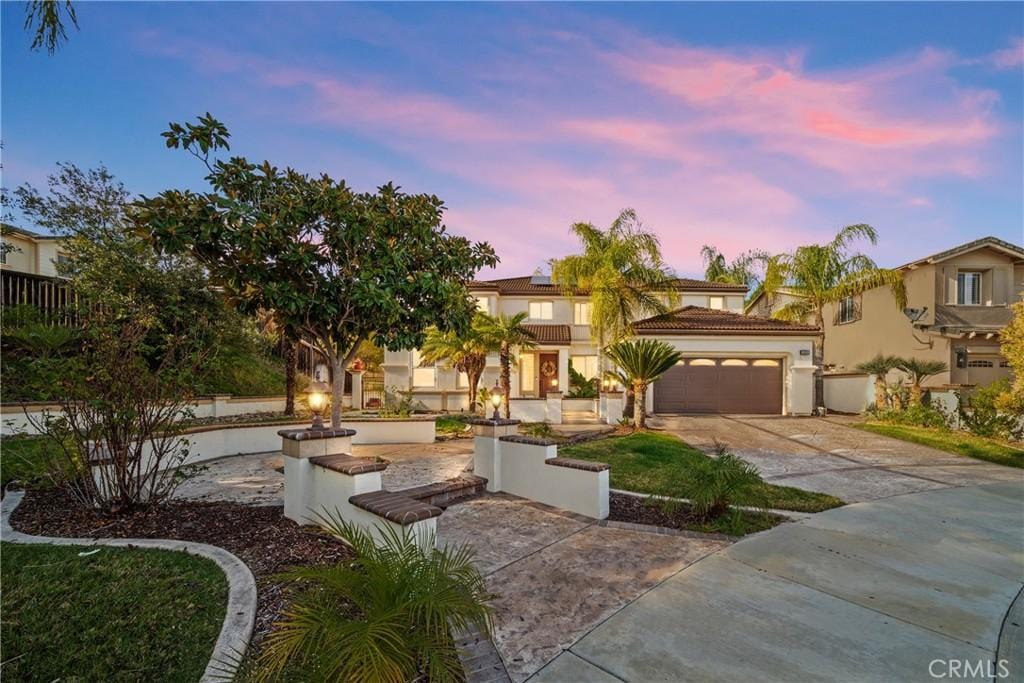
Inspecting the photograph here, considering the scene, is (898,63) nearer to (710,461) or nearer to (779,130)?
(779,130)

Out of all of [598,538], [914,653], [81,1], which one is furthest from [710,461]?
[81,1]

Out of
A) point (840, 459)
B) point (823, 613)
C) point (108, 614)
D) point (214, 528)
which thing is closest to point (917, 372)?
point (840, 459)

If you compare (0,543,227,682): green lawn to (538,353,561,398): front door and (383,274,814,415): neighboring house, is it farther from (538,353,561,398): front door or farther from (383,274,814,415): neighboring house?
(538,353,561,398): front door

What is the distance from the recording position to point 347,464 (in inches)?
182

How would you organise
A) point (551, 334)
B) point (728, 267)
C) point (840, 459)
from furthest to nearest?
point (728, 267), point (551, 334), point (840, 459)

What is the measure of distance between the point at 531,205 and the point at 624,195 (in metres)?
5.54

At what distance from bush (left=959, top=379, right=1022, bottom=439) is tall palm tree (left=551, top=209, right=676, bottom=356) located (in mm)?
9747

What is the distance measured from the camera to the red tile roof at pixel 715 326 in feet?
61.5

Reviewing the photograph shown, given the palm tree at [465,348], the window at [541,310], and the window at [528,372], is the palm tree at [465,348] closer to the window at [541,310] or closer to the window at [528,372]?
the window at [528,372]

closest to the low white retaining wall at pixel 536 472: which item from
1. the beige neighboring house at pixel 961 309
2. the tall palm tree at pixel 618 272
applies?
the tall palm tree at pixel 618 272

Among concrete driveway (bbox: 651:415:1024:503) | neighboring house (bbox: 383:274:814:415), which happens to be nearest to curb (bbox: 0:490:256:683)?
concrete driveway (bbox: 651:415:1024:503)

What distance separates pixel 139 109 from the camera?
8.32 m

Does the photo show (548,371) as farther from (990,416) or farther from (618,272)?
(990,416)

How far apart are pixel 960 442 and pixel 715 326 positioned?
8.62 m
